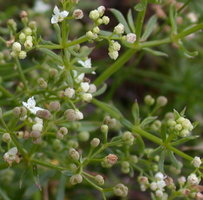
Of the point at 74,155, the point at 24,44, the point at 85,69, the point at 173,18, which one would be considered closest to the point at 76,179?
the point at 74,155

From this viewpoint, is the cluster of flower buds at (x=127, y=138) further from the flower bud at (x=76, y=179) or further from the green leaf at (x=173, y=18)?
the green leaf at (x=173, y=18)

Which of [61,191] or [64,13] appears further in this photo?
[61,191]

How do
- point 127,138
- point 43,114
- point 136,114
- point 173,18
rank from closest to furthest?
point 43,114, point 127,138, point 136,114, point 173,18

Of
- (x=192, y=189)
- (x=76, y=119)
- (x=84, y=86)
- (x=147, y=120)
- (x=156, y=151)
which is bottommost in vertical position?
(x=192, y=189)

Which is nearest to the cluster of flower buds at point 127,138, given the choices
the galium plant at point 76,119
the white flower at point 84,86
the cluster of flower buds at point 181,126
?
the galium plant at point 76,119

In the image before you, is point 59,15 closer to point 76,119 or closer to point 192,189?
point 76,119

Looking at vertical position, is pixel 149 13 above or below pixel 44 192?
above

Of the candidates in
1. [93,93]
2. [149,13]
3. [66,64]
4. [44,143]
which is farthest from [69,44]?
[149,13]

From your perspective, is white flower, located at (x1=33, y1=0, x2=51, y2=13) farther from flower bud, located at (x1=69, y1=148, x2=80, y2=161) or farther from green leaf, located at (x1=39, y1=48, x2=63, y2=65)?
flower bud, located at (x1=69, y1=148, x2=80, y2=161)

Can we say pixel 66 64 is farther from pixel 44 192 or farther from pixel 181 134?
pixel 44 192
